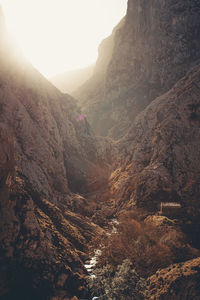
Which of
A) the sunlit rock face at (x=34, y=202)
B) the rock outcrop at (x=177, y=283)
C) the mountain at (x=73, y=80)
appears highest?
the mountain at (x=73, y=80)

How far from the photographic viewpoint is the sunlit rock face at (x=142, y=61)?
3234cm

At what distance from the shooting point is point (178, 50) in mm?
33344

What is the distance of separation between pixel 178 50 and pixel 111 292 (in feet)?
124

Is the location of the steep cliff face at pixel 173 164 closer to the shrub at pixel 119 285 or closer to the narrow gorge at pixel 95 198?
the narrow gorge at pixel 95 198

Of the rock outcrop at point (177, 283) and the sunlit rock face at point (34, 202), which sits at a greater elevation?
the sunlit rock face at point (34, 202)

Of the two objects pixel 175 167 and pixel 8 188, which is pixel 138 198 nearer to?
pixel 175 167

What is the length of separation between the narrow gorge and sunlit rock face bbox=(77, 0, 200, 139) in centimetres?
67

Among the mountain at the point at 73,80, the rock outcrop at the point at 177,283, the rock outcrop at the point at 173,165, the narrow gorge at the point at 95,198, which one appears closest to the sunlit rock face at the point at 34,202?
the narrow gorge at the point at 95,198

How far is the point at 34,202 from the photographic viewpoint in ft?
23.0

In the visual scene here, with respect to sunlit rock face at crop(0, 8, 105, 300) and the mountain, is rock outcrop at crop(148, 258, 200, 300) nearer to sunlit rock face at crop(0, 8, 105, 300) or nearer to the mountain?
sunlit rock face at crop(0, 8, 105, 300)

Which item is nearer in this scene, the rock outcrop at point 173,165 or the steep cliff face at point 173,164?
the rock outcrop at point 173,165

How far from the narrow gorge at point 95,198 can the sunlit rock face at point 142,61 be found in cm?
67

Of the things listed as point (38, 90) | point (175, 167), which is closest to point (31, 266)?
point (175, 167)

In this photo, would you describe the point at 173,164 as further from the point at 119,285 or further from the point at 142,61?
the point at 142,61
